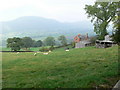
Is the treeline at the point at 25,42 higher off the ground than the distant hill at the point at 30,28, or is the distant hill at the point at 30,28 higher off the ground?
the distant hill at the point at 30,28

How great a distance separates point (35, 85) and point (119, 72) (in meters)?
1.51

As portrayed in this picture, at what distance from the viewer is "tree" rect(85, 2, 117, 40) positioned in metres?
8.05

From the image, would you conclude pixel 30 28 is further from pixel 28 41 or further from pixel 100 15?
pixel 100 15

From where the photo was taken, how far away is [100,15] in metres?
8.48

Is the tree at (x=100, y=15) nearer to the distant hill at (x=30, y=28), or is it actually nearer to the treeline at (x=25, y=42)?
the distant hill at (x=30, y=28)

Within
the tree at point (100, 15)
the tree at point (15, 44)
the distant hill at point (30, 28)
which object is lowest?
the tree at point (15, 44)

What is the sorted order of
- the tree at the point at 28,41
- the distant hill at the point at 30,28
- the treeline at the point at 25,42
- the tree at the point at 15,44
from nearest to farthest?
the distant hill at the point at 30,28 → the tree at the point at 28,41 → the treeline at the point at 25,42 → the tree at the point at 15,44

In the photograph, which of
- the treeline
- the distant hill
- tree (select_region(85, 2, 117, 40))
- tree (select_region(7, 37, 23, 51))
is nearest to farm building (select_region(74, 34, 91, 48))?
tree (select_region(85, 2, 117, 40))

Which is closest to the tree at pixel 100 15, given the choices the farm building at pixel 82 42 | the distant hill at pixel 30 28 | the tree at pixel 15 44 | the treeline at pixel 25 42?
the farm building at pixel 82 42

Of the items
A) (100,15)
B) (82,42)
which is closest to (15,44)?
(82,42)

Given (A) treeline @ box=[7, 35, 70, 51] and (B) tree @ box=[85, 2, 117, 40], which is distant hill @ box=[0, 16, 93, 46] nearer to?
(A) treeline @ box=[7, 35, 70, 51]

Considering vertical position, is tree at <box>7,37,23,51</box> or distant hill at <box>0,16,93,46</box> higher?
distant hill at <box>0,16,93,46</box>

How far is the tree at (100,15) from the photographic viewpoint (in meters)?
8.05

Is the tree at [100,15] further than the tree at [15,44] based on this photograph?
Yes
